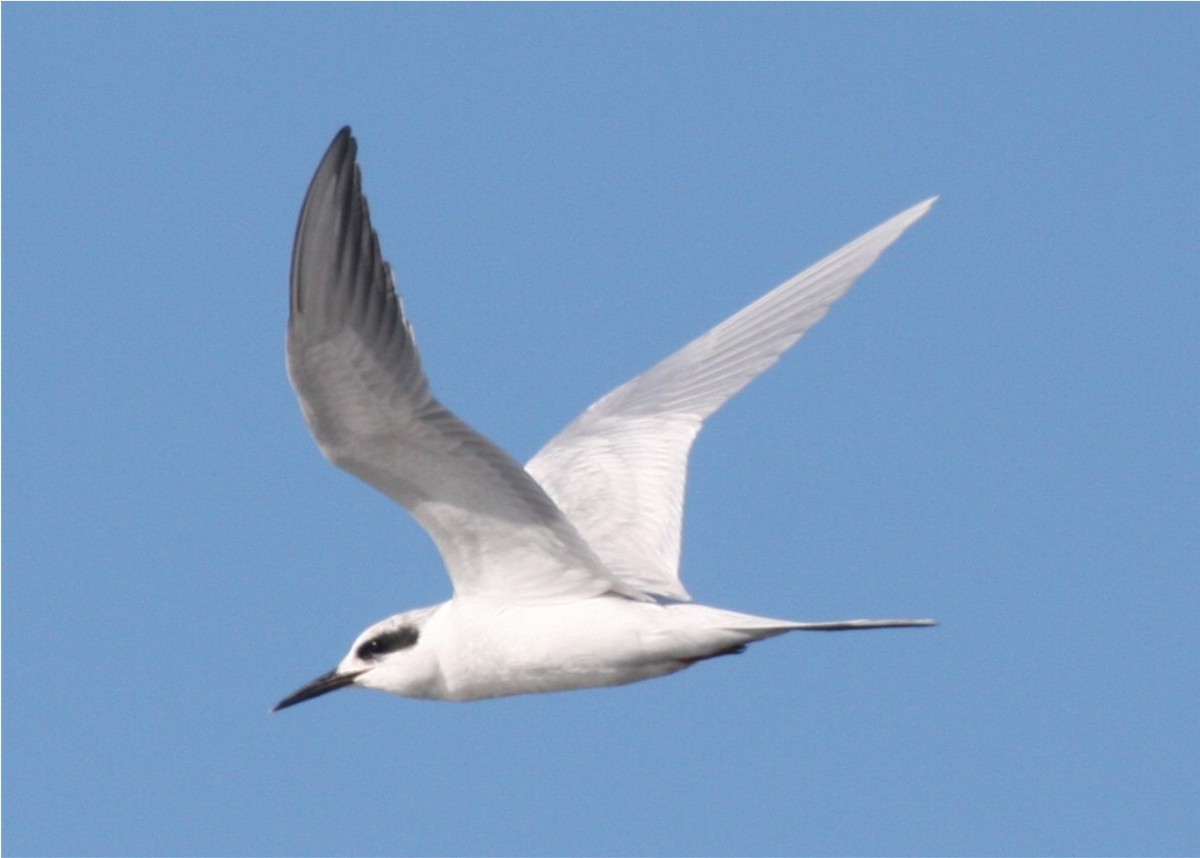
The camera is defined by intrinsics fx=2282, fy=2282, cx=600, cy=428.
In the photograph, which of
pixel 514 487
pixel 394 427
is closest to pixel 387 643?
pixel 514 487

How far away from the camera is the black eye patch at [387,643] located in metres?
10.2

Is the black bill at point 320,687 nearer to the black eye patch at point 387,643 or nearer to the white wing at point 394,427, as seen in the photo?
the black eye patch at point 387,643

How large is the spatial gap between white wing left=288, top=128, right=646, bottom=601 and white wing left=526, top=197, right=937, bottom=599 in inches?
27.4

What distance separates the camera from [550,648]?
377 inches

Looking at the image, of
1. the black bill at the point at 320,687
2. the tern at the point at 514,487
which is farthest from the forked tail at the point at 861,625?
the black bill at the point at 320,687

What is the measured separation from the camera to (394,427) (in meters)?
8.75

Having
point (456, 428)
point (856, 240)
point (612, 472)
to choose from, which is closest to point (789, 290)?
point (856, 240)

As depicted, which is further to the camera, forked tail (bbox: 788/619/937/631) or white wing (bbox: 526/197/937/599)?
white wing (bbox: 526/197/937/599)

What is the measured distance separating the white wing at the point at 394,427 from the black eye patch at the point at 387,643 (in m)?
0.42

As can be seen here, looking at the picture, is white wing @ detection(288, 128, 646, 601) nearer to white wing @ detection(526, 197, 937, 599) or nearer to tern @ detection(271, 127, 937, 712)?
tern @ detection(271, 127, 937, 712)

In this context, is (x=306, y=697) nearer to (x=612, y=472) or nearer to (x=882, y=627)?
(x=612, y=472)

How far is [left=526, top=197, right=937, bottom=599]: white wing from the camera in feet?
35.4

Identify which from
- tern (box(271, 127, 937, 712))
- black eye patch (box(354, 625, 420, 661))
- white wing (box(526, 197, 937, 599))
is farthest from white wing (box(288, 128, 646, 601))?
white wing (box(526, 197, 937, 599))

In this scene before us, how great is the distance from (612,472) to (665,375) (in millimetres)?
1282
